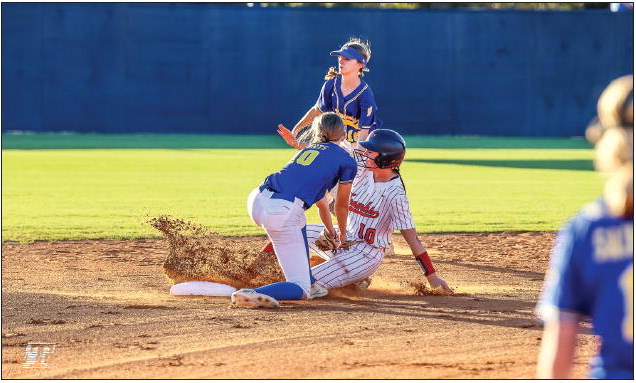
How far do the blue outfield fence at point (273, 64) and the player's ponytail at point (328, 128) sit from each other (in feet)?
91.1

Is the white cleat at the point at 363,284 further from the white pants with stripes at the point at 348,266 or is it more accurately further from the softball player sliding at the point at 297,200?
the softball player sliding at the point at 297,200

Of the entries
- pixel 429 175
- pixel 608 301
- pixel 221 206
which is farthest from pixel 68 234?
pixel 429 175

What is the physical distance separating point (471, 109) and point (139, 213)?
79.9ft

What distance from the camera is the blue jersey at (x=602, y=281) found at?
215 cm

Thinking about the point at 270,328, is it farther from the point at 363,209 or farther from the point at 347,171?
the point at 363,209

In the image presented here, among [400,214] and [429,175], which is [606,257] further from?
[429,175]

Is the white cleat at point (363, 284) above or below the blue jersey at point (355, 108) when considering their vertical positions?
below

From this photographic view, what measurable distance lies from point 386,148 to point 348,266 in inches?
32.2

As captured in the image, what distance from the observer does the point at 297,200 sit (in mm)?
6164

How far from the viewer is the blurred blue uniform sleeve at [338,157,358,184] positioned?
6.14 m

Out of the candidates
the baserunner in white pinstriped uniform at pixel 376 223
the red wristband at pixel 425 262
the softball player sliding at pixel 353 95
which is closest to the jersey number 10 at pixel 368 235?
the baserunner in white pinstriped uniform at pixel 376 223

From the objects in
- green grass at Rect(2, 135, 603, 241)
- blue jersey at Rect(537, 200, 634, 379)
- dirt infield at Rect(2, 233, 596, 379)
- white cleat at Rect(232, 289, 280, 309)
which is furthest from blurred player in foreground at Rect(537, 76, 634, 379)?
green grass at Rect(2, 135, 603, 241)

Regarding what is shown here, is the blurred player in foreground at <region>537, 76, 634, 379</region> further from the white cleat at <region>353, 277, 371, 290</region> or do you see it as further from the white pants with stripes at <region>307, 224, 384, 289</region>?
the white cleat at <region>353, 277, 371, 290</region>

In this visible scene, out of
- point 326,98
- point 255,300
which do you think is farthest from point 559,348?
point 326,98
